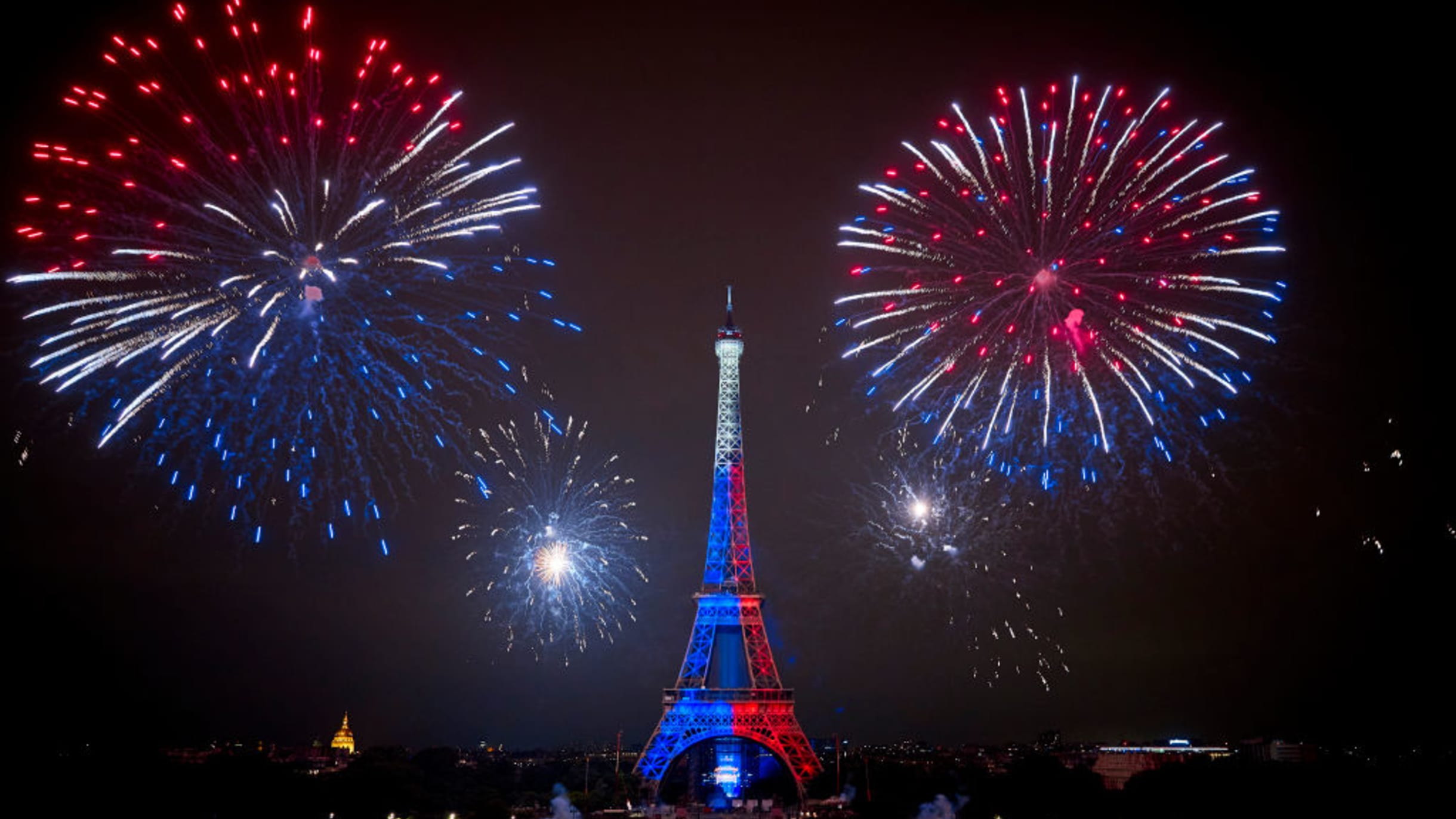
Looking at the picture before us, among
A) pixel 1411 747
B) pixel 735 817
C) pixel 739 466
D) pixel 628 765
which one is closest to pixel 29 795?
pixel 735 817

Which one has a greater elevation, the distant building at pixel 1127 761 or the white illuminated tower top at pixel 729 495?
the white illuminated tower top at pixel 729 495

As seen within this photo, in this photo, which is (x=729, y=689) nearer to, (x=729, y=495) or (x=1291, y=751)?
(x=729, y=495)

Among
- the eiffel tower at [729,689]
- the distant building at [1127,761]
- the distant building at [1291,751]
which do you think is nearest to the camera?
the eiffel tower at [729,689]

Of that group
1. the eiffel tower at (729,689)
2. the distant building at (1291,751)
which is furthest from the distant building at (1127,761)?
the eiffel tower at (729,689)

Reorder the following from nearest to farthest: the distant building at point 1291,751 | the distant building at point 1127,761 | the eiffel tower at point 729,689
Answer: the eiffel tower at point 729,689 → the distant building at point 1127,761 → the distant building at point 1291,751

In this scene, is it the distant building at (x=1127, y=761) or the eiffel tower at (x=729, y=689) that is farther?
the distant building at (x=1127, y=761)

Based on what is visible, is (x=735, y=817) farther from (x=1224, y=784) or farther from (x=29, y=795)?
(x=29, y=795)

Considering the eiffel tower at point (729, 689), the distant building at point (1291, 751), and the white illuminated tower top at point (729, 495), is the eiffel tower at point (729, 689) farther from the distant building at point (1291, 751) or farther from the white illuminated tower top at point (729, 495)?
the distant building at point (1291, 751)

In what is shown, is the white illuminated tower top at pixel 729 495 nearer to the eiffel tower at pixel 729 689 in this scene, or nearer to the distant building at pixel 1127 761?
the eiffel tower at pixel 729 689

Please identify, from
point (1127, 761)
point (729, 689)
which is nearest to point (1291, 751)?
point (1127, 761)
